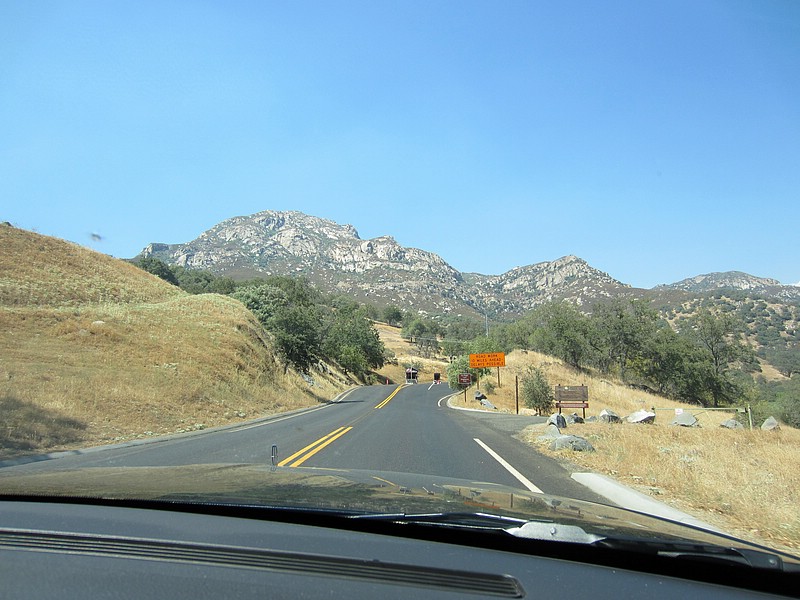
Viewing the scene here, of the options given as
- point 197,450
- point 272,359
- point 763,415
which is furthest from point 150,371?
point 763,415

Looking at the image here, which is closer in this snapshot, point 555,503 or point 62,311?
point 555,503

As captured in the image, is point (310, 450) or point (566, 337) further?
point (566, 337)

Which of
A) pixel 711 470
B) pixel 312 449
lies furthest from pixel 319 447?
pixel 711 470

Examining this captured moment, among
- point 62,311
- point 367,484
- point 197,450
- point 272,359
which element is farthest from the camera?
point 272,359

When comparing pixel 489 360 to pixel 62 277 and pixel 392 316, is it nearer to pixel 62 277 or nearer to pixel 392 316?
pixel 62 277

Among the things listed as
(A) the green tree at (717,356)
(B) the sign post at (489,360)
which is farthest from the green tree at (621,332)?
(B) the sign post at (489,360)

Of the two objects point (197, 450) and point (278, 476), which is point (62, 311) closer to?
point (197, 450)

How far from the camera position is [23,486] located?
3.98 m

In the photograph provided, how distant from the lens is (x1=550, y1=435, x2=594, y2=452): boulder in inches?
510

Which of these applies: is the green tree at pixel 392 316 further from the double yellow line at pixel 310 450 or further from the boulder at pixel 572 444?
the boulder at pixel 572 444

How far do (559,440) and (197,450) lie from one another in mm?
8835

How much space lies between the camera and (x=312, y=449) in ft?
42.7

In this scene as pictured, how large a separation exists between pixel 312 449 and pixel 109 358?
18042 mm

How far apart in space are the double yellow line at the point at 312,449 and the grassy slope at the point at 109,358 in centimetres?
653
